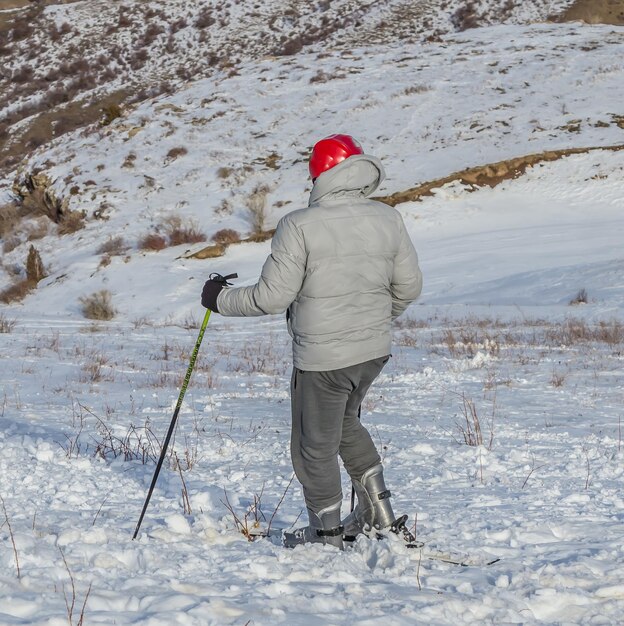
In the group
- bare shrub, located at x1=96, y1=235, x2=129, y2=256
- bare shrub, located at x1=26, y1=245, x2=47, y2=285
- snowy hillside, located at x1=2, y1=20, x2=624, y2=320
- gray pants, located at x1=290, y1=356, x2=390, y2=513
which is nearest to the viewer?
gray pants, located at x1=290, y1=356, x2=390, y2=513

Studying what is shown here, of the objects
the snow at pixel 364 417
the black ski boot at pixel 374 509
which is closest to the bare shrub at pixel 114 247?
the snow at pixel 364 417

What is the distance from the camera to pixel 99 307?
18266 millimetres

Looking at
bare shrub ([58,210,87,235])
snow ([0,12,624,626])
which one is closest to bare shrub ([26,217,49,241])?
bare shrub ([58,210,87,235])

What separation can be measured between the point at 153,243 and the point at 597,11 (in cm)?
3587

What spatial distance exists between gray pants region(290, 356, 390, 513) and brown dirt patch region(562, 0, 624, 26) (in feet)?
153

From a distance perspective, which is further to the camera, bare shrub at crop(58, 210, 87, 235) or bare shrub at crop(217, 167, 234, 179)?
bare shrub at crop(217, 167, 234, 179)

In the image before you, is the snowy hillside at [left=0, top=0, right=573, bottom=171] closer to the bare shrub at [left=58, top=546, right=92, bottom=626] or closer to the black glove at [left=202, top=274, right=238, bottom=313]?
the black glove at [left=202, top=274, right=238, bottom=313]

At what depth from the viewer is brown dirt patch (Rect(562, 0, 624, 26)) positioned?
148 feet

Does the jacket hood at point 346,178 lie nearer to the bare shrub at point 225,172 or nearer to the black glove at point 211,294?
the black glove at point 211,294

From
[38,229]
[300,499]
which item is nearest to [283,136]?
[38,229]

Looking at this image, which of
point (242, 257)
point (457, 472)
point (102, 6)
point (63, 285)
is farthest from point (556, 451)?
point (102, 6)

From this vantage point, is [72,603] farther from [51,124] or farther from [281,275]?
[51,124]

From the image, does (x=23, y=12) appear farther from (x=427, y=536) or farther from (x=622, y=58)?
(x=427, y=536)

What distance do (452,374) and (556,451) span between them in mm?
3424
